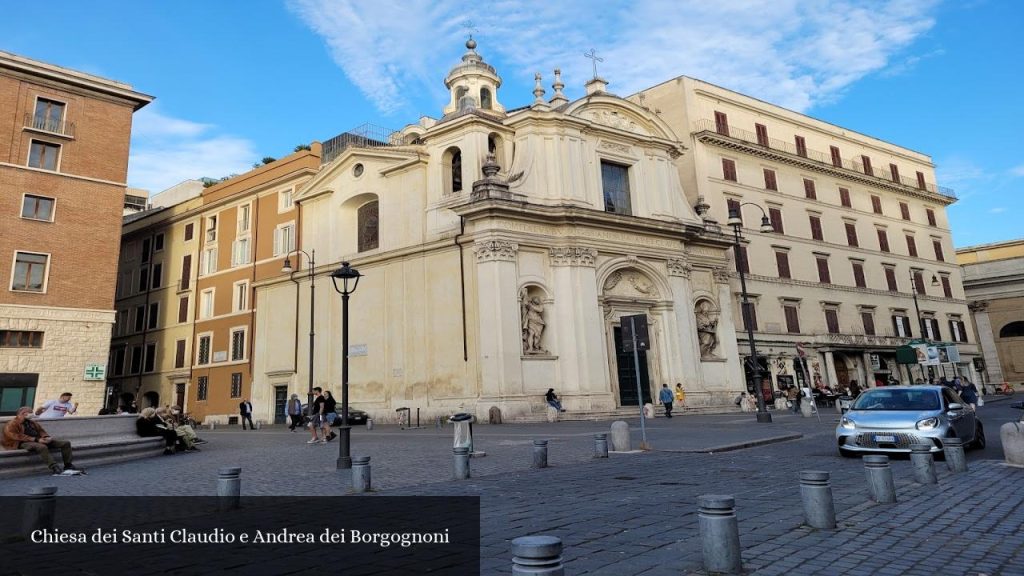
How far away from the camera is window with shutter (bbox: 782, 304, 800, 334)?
130ft

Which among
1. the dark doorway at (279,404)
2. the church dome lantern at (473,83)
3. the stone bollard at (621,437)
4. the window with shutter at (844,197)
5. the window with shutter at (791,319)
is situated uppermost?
the church dome lantern at (473,83)

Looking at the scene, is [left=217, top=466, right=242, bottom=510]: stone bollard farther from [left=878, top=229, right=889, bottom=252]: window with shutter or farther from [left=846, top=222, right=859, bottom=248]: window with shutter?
[left=878, top=229, right=889, bottom=252]: window with shutter

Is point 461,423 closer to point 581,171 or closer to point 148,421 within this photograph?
point 148,421

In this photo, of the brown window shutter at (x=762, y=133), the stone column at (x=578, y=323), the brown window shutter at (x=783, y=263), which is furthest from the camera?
the brown window shutter at (x=762, y=133)

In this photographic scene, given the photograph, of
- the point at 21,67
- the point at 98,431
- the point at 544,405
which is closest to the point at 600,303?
the point at 544,405

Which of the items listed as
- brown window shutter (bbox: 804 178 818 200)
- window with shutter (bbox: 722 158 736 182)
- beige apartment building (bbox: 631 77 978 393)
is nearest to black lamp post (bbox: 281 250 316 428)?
beige apartment building (bbox: 631 77 978 393)

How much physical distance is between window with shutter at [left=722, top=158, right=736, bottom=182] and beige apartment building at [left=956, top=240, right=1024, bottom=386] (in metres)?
27.8

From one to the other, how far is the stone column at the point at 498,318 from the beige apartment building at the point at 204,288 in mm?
13939

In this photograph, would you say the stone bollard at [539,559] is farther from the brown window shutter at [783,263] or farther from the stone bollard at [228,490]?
the brown window shutter at [783,263]

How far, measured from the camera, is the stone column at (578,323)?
93.1ft

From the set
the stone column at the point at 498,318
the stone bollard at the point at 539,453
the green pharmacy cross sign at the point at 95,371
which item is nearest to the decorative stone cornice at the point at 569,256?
the stone column at the point at 498,318

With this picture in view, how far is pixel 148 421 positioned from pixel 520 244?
16.7 metres

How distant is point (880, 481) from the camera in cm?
699

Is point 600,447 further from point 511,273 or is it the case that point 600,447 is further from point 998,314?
point 998,314
